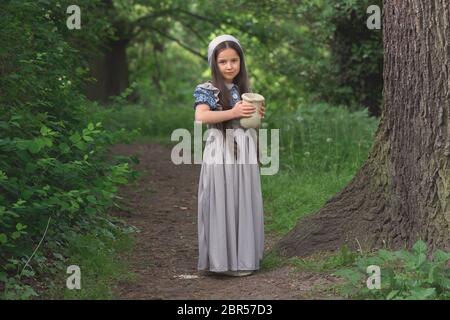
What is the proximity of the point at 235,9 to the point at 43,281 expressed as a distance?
8.42 meters

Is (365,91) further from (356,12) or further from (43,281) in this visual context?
(43,281)

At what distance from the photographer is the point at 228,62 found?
5645 mm

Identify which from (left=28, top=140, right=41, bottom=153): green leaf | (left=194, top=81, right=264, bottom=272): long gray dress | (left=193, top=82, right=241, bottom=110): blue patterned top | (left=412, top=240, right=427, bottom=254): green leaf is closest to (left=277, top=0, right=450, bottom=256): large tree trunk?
(left=412, top=240, right=427, bottom=254): green leaf

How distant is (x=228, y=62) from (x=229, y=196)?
2.90 feet

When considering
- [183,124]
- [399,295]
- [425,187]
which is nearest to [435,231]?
[425,187]

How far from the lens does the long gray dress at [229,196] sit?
5633 mm

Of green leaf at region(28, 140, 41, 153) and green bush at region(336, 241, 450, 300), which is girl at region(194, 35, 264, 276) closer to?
green bush at region(336, 241, 450, 300)

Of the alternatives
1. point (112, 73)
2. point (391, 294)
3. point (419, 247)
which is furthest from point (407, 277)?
point (112, 73)

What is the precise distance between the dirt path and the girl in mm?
182

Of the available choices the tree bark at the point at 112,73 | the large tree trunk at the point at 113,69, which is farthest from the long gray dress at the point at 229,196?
the tree bark at the point at 112,73

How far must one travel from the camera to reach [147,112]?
13938 millimetres

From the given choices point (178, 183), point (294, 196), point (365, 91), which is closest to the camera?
point (294, 196)

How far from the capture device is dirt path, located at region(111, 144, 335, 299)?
529 cm

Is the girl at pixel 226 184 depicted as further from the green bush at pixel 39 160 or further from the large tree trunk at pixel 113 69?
the large tree trunk at pixel 113 69
